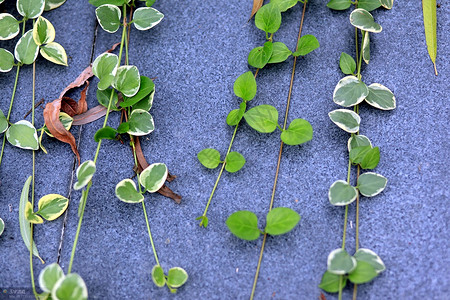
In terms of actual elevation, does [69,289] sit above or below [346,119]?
below

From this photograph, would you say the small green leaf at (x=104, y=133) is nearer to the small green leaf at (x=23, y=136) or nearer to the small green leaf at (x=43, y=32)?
the small green leaf at (x=23, y=136)

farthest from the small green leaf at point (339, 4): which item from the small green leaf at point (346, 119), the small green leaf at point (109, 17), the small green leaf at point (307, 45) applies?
the small green leaf at point (109, 17)

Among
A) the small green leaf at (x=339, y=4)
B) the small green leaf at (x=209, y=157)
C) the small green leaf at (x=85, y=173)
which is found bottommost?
the small green leaf at (x=209, y=157)

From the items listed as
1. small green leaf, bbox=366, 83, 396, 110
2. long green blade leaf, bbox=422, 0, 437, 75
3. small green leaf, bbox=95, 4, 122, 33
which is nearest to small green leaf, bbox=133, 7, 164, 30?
→ small green leaf, bbox=95, 4, 122, 33

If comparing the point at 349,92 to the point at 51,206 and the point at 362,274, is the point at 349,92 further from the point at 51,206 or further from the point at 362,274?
the point at 51,206

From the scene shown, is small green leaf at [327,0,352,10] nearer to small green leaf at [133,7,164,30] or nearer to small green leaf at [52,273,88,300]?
small green leaf at [133,7,164,30]

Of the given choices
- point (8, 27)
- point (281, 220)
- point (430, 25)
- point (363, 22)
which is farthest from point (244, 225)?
point (8, 27)

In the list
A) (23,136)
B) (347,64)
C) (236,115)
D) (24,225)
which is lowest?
Result: (24,225)

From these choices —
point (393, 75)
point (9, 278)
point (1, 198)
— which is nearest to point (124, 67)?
point (1, 198)

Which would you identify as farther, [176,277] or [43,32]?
[43,32]
